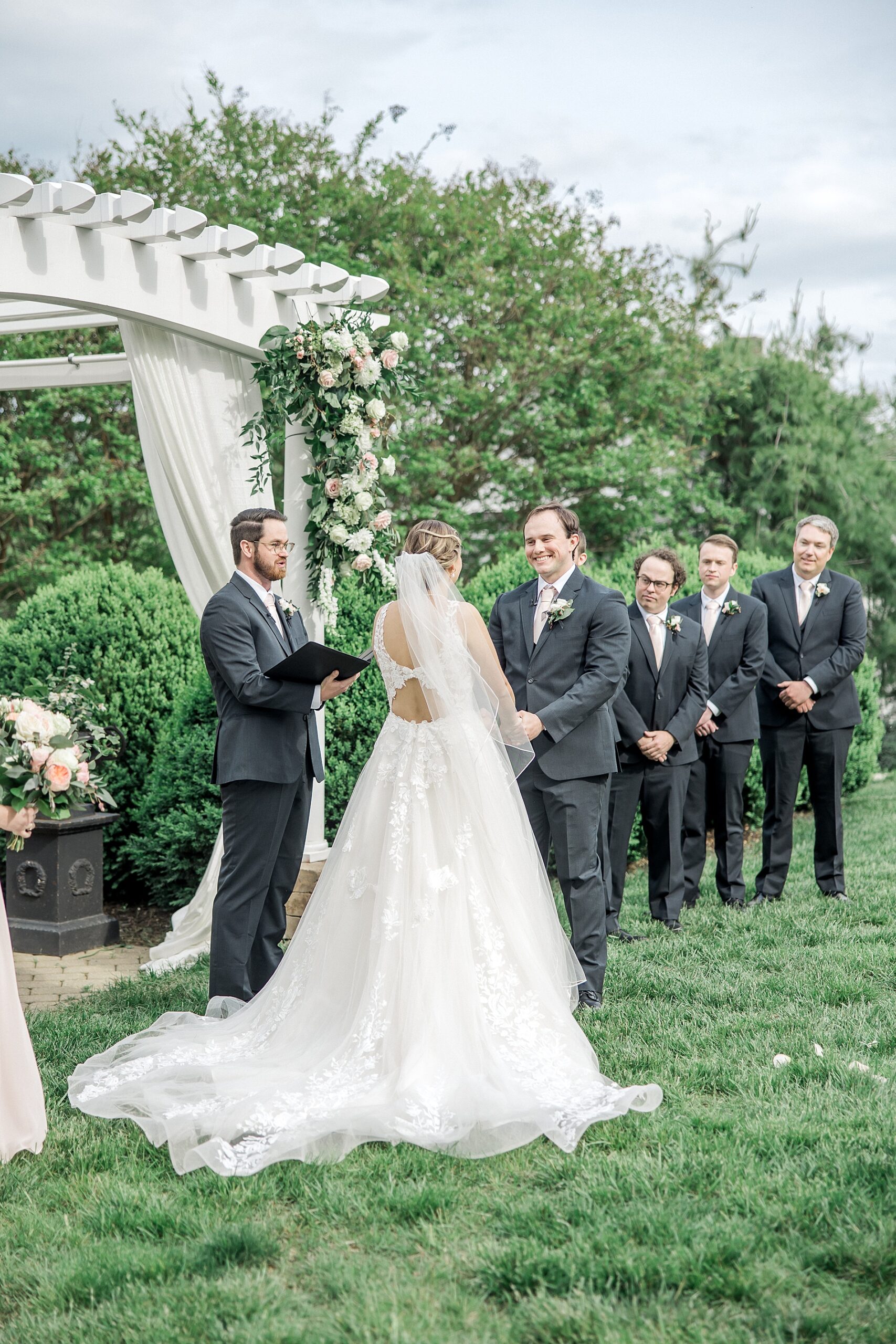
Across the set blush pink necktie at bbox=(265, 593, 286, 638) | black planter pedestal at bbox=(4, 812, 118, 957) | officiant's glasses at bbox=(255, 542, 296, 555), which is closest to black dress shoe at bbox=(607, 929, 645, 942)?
blush pink necktie at bbox=(265, 593, 286, 638)

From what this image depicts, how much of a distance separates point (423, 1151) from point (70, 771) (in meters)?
1.55

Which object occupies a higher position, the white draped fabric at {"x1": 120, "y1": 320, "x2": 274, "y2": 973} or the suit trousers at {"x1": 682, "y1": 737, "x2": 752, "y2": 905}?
the white draped fabric at {"x1": 120, "y1": 320, "x2": 274, "y2": 973}

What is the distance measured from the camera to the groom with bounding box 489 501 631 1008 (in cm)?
468

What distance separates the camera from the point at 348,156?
14.9 m

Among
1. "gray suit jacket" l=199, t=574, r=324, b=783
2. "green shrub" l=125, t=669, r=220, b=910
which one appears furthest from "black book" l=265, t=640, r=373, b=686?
"green shrub" l=125, t=669, r=220, b=910

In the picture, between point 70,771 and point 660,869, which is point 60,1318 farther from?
point 660,869

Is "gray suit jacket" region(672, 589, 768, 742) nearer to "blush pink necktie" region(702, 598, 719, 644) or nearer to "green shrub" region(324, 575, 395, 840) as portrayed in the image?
"blush pink necktie" region(702, 598, 719, 644)

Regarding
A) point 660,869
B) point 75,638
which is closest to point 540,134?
point 75,638

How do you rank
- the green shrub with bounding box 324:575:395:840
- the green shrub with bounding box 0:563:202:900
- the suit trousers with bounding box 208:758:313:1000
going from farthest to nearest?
1. the green shrub with bounding box 0:563:202:900
2. the green shrub with bounding box 324:575:395:840
3. the suit trousers with bounding box 208:758:313:1000

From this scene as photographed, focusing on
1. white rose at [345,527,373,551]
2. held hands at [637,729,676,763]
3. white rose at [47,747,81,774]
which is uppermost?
white rose at [345,527,373,551]

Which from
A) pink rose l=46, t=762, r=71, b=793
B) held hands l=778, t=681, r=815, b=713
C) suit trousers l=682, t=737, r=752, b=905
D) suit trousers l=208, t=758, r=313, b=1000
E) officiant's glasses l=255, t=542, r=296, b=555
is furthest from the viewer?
suit trousers l=682, t=737, r=752, b=905

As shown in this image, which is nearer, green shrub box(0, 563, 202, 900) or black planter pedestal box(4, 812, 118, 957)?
black planter pedestal box(4, 812, 118, 957)

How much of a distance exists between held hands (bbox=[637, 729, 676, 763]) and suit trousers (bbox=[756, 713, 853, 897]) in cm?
92

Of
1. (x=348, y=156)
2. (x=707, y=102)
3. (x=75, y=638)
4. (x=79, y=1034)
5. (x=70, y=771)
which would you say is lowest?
(x=79, y=1034)
